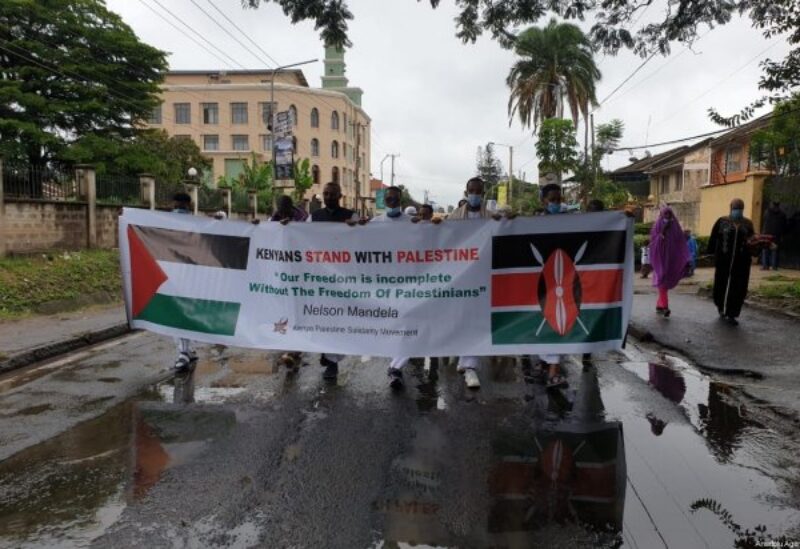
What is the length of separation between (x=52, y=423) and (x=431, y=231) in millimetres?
3557

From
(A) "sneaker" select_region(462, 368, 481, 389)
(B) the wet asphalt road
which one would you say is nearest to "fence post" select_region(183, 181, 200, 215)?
(B) the wet asphalt road

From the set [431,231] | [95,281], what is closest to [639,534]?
[431,231]

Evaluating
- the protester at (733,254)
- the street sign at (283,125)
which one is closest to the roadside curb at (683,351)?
the protester at (733,254)

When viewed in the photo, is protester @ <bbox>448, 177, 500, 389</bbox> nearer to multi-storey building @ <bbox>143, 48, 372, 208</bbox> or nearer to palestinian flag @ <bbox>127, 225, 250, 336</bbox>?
palestinian flag @ <bbox>127, 225, 250, 336</bbox>

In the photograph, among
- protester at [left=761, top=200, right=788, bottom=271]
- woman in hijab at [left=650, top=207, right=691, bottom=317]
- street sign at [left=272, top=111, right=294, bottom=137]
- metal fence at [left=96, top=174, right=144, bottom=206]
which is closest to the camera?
woman in hijab at [left=650, top=207, right=691, bottom=317]

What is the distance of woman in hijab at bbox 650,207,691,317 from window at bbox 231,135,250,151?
2672 inches

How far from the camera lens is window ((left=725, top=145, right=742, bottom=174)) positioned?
30866 mm

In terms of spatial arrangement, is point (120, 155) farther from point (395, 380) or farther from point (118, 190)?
point (395, 380)

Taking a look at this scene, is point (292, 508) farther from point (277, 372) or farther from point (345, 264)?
point (277, 372)

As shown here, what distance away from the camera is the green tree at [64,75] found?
27406 mm

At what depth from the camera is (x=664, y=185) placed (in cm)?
4172

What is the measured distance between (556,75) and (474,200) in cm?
2553

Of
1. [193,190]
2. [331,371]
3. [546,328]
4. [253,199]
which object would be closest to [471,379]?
[546,328]

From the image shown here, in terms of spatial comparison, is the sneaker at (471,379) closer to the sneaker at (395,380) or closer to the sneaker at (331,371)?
the sneaker at (395,380)
